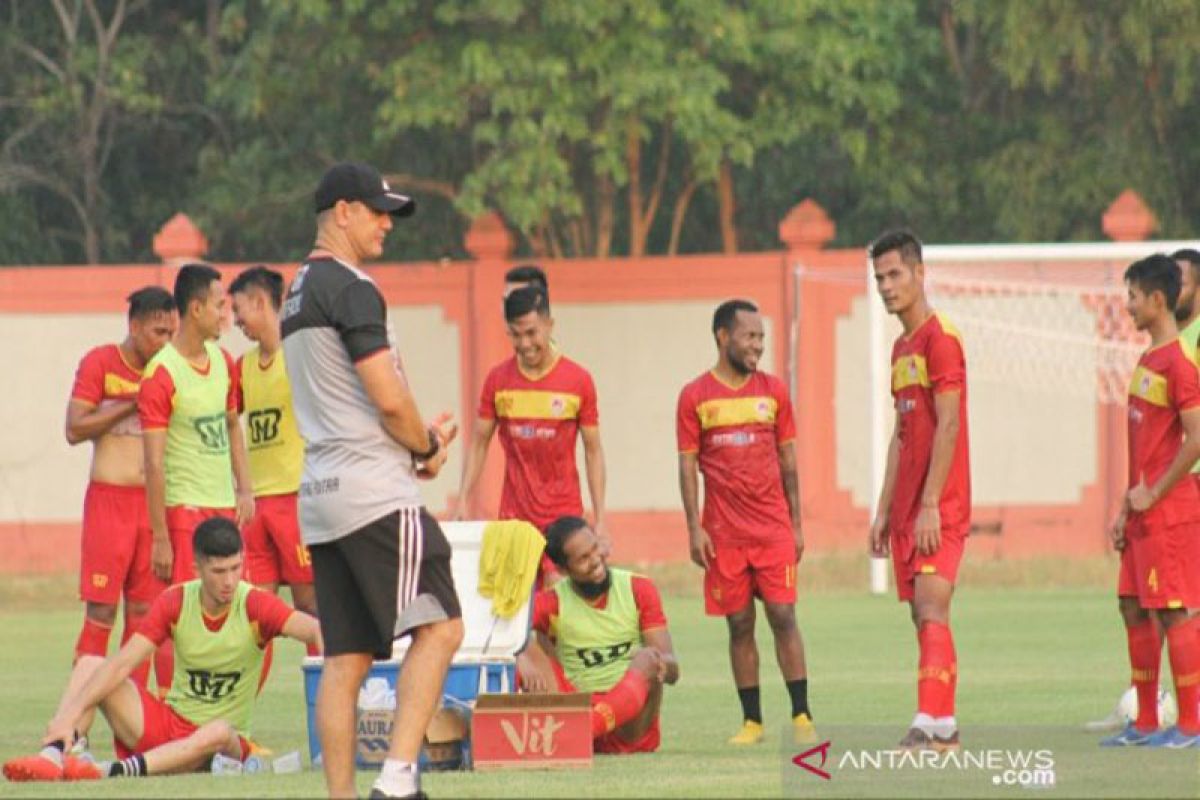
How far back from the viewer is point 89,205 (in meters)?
32.0

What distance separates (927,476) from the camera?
11.9 meters

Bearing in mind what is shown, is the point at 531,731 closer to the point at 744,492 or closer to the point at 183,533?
the point at 744,492

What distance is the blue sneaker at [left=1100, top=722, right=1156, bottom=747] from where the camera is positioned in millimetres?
12625

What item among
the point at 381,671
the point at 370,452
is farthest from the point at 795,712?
the point at 370,452

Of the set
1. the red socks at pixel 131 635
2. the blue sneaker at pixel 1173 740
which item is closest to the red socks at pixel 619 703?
the red socks at pixel 131 635

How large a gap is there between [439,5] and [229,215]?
5038 millimetres

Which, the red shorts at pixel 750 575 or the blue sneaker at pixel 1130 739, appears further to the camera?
the red shorts at pixel 750 575

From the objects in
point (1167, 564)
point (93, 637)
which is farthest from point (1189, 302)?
point (93, 637)

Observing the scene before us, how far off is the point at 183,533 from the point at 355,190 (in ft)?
15.5

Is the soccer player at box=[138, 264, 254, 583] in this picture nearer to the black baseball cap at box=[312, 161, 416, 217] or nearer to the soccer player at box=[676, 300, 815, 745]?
the soccer player at box=[676, 300, 815, 745]

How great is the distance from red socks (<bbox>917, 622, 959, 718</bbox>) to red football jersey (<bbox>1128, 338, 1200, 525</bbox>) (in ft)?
5.18

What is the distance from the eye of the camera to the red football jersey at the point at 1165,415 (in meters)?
12.7

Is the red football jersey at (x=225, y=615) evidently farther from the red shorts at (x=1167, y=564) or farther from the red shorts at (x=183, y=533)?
the red shorts at (x=1167, y=564)

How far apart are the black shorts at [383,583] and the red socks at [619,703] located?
3.09 metres
